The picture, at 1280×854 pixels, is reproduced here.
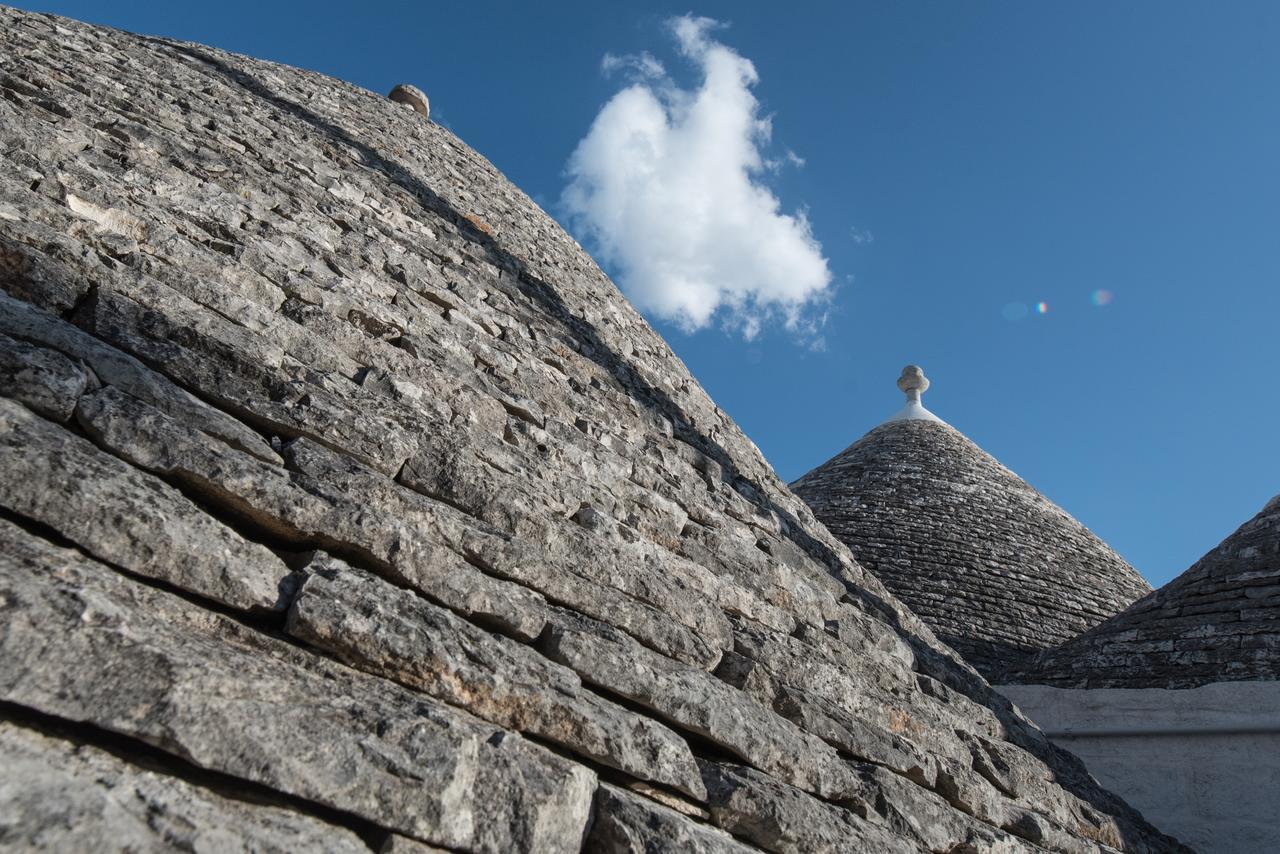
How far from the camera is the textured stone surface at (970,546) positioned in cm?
778

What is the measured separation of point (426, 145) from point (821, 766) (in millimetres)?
5228

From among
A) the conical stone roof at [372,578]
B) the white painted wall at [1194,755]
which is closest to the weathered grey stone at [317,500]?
the conical stone roof at [372,578]

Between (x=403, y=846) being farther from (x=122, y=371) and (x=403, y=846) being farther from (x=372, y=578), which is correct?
(x=122, y=371)

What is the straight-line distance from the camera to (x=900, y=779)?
2.56 metres

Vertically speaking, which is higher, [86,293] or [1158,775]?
[1158,775]

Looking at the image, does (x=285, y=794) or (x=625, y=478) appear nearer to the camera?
(x=285, y=794)

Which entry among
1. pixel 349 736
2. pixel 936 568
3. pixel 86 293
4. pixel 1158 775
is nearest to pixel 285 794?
pixel 349 736

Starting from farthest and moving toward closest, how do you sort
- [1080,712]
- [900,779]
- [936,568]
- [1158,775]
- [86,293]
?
1. [936,568]
2. [1080,712]
3. [1158,775]
4. [900,779]
5. [86,293]

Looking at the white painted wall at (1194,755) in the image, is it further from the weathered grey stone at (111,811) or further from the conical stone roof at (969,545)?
the weathered grey stone at (111,811)

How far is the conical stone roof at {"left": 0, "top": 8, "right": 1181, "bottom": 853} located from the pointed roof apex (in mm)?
8114

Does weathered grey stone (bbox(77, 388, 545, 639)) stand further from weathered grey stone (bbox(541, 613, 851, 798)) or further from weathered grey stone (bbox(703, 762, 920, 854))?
weathered grey stone (bbox(703, 762, 920, 854))

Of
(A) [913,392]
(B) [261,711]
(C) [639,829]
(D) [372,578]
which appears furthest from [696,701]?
(A) [913,392]

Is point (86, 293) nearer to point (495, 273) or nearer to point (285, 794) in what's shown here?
point (285, 794)

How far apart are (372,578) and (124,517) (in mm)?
453
